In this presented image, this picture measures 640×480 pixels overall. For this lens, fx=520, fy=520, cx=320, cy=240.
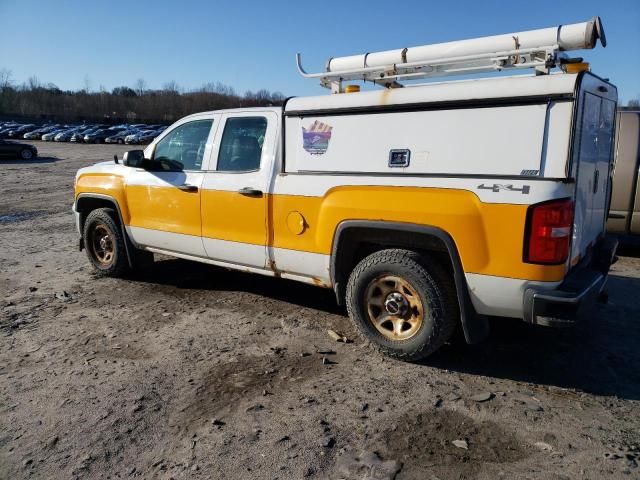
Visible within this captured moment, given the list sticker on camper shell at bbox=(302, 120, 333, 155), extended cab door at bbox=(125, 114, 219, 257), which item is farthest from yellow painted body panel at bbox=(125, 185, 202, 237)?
sticker on camper shell at bbox=(302, 120, 333, 155)

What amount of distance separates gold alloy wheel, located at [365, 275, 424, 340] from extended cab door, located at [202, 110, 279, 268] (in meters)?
1.23

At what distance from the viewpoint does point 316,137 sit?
4.43 metres

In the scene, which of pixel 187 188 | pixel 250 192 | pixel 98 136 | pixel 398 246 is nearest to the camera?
pixel 398 246

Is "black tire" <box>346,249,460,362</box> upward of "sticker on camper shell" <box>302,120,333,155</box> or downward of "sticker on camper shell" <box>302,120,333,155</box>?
downward

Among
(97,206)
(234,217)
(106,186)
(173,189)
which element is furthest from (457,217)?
(97,206)

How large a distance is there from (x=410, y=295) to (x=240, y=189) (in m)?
1.92

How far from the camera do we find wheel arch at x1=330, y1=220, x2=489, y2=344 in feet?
12.2

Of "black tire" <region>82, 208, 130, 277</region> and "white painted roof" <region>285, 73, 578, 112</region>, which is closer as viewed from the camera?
"white painted roof" <region>285, 73, 578, 112</region>

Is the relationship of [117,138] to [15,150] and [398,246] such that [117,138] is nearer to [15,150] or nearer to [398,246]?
[15,150]

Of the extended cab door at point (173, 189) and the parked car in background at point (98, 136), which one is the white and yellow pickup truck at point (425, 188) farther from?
the parked car in background at point (98, 136)

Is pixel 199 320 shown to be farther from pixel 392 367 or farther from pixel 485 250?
pixel 485 250

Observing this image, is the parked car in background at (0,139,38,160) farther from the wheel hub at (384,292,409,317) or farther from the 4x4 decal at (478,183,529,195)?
the 4x4 decal at (478,183,529,195)

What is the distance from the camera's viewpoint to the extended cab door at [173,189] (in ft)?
17.7

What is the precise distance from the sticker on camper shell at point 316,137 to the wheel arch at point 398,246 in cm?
70
